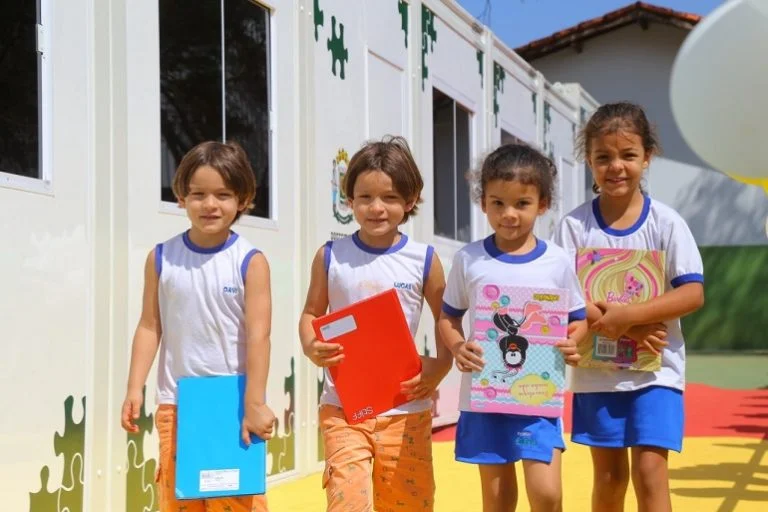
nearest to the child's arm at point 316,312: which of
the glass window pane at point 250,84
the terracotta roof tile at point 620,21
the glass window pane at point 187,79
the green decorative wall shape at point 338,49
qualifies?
the glass window pane at point 187,79

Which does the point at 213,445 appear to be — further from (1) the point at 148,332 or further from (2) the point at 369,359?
(2) the point at 369,359

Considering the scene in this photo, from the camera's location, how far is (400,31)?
7977mm

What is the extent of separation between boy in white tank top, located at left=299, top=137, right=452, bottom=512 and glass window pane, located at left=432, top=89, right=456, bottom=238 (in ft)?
17.5

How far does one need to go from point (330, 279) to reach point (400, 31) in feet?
15.8

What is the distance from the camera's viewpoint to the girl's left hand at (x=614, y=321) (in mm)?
3426

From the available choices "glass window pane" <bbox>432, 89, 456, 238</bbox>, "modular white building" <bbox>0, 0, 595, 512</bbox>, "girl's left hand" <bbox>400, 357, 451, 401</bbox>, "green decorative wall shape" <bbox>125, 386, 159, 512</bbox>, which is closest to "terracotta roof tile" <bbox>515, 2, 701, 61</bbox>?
"glass window pane" <bbox>432, 89, 456, 238</bbox>

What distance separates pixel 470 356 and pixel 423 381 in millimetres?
198

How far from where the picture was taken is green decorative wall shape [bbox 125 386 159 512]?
465 centimetres

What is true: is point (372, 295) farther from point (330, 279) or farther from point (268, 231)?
point (268, 231)

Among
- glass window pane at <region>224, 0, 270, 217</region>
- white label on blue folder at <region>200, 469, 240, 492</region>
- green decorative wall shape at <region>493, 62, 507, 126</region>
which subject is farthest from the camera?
green decorative wall shape at <region>493, 62, 507, 126</region>

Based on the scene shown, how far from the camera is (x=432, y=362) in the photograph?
3.45 metres

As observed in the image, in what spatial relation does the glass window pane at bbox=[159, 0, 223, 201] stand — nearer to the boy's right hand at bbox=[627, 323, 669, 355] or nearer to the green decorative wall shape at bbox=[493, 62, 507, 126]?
the boy's right hand at bbox=[627, 323, 669, 355]

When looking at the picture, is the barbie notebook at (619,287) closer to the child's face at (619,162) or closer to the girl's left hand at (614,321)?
the girl's left hand at (614,321)

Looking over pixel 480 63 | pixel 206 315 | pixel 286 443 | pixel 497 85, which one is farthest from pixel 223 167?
pixel 497 85
